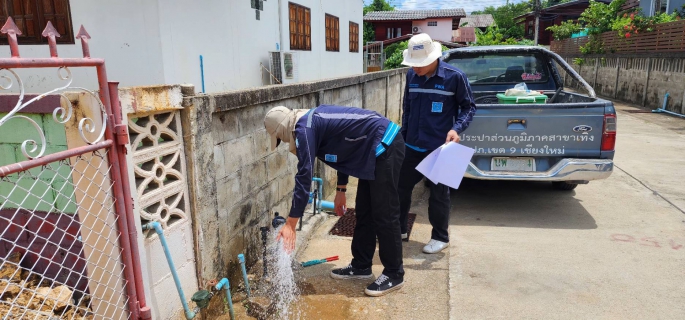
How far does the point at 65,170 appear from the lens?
9.02ft

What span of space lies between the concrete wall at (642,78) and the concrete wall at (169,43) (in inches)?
266

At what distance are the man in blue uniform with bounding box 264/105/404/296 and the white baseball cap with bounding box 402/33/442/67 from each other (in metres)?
0.76

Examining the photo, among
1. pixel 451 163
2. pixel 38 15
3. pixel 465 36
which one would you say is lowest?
pixel 451 163

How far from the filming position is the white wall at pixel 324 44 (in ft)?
39.6

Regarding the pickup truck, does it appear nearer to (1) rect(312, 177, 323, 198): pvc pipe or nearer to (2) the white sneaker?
(2) the white sneaker

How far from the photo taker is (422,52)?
371 cm

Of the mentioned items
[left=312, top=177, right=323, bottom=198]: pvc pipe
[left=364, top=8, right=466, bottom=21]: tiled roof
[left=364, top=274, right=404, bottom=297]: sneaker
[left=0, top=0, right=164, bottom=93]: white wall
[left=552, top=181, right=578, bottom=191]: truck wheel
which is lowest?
[left=364, top=274, right=404, bottom=297]: sneaker

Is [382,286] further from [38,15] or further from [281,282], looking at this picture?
[38,15]

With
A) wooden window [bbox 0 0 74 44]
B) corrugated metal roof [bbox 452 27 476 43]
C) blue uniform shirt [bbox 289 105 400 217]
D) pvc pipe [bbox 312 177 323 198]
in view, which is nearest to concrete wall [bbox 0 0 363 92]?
wooden window [bbox 0 0 74 44]

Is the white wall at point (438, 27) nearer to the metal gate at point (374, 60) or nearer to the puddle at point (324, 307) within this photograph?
the metal gate at point (374, 60)

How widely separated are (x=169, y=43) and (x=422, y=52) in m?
4.76

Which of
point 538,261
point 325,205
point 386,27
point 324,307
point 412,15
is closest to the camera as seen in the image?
point 324,307

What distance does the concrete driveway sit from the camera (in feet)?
10.5

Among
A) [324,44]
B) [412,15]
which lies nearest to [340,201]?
[324,44]
